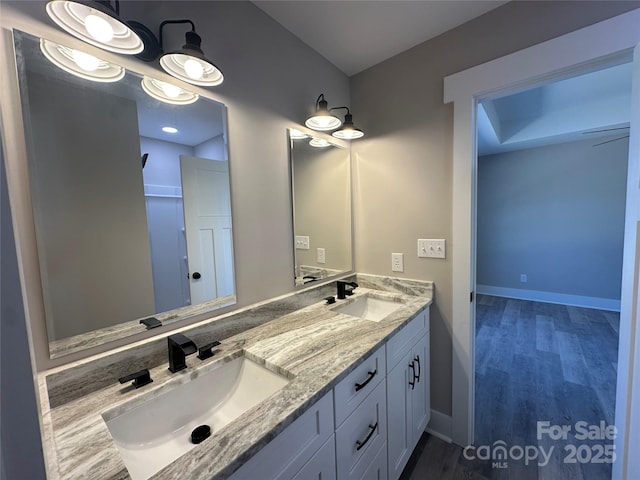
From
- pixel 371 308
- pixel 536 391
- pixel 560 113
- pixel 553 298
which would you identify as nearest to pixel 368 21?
pixel 371 308

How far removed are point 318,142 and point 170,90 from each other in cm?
88

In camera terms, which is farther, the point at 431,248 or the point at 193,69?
the point at 431,248

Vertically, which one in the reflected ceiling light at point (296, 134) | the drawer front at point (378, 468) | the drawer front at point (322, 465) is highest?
the reflected ceiling light at point (296, 134)

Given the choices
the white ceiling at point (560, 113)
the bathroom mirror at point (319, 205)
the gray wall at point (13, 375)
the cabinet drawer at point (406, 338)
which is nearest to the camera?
the gray wall at point (13, 375)

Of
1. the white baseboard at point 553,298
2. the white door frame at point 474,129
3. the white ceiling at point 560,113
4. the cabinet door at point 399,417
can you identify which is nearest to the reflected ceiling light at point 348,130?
the white door frame at point 474,129

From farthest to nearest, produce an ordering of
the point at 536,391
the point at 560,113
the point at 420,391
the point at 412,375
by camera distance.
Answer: the point at 560,113 → the point at 536,391 → the point at 420,391 → the point at 412,375

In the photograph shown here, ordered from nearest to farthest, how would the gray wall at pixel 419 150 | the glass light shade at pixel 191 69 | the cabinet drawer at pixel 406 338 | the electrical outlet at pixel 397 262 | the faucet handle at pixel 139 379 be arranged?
the faucet handle at pixel 139 379, the glass light shade at pixel 191 69, the cabinet drawer at pixel 406 338, the gray wall at pixel 419 150, the electrical outlet at pixel 397 262

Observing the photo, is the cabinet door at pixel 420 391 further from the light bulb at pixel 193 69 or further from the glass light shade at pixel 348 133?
the light bulb at pixel 193 69

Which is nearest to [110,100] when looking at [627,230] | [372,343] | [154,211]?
[154,211]

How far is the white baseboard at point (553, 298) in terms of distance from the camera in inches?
141

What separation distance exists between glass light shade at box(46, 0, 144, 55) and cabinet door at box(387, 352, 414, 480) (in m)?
1.58

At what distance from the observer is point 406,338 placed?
1.32 m

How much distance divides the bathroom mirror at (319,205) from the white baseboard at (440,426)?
1.11 meters

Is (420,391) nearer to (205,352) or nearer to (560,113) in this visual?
(205,352)
